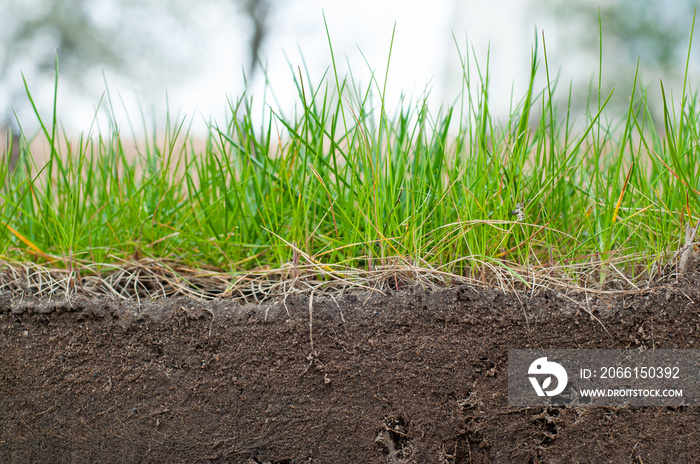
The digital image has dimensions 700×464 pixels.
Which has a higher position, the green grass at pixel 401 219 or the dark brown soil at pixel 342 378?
the green grass at pixel 401 219

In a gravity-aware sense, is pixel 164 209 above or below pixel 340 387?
above

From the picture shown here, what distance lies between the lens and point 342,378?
0.61m

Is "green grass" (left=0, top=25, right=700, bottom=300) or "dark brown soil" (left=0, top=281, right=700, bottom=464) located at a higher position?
"green grass" (left=0, top=25, right=700, bottom=300)

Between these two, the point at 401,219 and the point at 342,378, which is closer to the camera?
the point at 342,378

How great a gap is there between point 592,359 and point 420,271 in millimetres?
254

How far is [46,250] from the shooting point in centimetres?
78

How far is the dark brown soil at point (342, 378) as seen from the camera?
599mm

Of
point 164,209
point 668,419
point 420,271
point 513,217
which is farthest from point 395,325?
point 164,209

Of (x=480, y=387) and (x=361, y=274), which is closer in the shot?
(x=480, y=387)

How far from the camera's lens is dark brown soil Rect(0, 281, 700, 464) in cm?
60

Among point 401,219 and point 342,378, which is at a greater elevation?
point 401,219

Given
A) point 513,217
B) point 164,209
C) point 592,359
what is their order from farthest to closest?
point 164,209, point 513,217, point 592,359

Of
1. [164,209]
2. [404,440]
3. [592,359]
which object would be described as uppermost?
[164,209]

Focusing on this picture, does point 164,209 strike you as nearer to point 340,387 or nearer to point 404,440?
point 340,387
